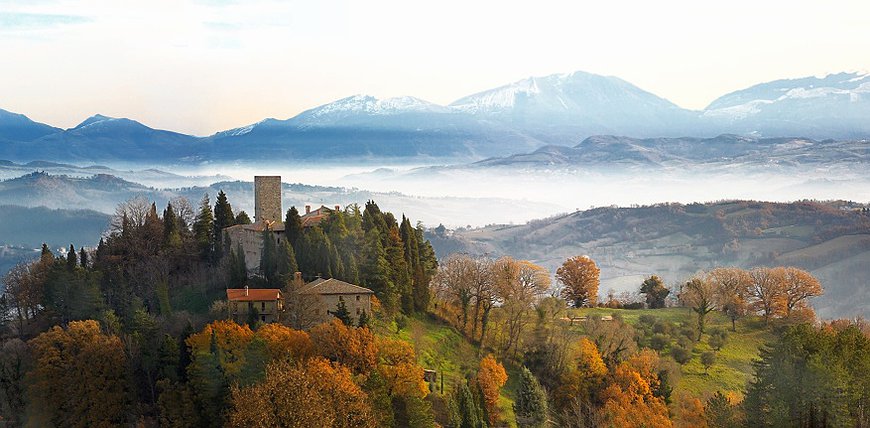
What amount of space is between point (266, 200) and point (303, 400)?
86.0 feet

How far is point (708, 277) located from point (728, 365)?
669 inches

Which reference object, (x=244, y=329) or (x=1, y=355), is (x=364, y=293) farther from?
(x=1, y=355)

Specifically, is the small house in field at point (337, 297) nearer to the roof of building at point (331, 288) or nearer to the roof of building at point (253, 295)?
the roof of building at point (331, 288)

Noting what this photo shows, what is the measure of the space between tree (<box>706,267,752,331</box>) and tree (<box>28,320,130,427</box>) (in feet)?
141

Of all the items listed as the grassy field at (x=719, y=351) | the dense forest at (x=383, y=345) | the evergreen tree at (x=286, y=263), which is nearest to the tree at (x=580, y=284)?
the dense forest at (x=383, y=345)

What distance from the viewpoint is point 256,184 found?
59406mm

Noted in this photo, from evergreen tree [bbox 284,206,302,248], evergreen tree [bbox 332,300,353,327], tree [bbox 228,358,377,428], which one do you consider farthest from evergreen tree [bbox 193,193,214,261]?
tree [bbox 228,358,377,428]

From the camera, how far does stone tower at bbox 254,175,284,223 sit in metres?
58.8

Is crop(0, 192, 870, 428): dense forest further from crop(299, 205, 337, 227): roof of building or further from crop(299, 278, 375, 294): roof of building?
crop(299, 278, 375, 294): roof of building

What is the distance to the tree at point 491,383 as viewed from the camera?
44312 millimetres

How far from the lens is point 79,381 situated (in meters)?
43.3

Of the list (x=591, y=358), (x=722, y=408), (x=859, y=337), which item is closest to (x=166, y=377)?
(x=591, y=358)

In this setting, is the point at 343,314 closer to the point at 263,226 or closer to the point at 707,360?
the point at 263,226

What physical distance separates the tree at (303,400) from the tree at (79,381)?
8.41 meters
